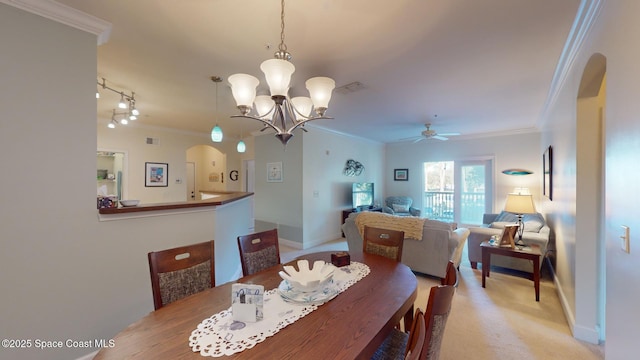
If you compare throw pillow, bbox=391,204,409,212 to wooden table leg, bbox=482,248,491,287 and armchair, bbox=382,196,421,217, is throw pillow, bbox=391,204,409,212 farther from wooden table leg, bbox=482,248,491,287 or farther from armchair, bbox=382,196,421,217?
wooden table leg, bbox=482,248,491,287

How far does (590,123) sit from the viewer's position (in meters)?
1.98

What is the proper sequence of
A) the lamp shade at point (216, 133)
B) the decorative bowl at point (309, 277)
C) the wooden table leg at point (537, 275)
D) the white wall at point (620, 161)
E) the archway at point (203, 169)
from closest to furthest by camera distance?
the white wall at point (620, 161) < the decorative bowl at point (309, 277) < the wooden table leg at point (537, 275) < the lamp shade at point (216, 133) < the archway at point (203, 169)

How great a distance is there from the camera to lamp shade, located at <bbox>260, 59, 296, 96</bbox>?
159 cm

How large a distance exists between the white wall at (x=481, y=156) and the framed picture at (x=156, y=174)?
A: 19.6ft

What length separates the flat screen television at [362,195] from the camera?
6113 millimetres

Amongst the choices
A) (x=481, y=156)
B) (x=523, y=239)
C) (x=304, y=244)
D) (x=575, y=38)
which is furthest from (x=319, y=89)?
(x=481, y=156)

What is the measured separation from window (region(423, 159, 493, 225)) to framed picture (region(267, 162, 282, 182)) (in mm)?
4220

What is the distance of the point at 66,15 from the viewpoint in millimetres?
1747

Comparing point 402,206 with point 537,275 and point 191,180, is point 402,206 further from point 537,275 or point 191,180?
point 191,180

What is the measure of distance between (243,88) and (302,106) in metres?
0.57

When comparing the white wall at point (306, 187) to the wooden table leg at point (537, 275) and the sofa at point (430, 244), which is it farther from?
the wooden table leg at point (537, 275)

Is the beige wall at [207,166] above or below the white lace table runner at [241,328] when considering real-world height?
above

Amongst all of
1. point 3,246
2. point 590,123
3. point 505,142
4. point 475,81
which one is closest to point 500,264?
point 590,123

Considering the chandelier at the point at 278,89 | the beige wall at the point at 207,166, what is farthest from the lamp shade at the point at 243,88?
the beige wall at the point at 207,166
